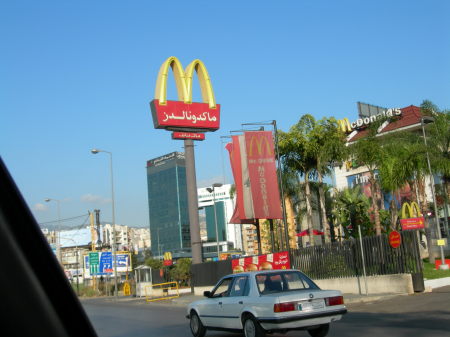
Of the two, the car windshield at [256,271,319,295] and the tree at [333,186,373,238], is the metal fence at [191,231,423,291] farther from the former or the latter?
the tree at [333,186,373,238]

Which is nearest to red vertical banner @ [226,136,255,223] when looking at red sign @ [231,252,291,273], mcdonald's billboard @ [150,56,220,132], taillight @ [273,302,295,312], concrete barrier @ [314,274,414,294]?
red sign @ [231,252,291,273]

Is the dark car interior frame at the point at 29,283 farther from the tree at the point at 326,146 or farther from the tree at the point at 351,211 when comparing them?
the tree at the point at 351,211

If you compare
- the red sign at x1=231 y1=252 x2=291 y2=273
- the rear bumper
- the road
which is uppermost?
the red sign at x1=231 y1=252 x2=291 y2=273

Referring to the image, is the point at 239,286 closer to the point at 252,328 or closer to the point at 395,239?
the point at 252,328

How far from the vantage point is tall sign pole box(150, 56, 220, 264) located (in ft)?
131

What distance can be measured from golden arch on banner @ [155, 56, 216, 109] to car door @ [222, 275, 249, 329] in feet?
96.2

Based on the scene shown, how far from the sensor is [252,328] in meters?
10.8

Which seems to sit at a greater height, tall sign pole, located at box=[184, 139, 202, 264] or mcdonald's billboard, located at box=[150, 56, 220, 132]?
mcdonald's billboard, located at box=[150, 56, 220, 132]

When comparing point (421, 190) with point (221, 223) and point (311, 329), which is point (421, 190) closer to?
point (311, 329)

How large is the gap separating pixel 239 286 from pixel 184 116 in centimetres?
3019

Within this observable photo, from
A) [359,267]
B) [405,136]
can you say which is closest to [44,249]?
[359,267]

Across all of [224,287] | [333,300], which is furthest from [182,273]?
[333,300]

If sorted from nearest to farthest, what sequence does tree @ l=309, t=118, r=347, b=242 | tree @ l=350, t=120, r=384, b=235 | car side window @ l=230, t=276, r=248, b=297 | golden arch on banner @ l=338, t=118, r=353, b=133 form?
car side window @ l=230, t=276, r=248, b=297, tree @ l=350, t=120, r=384, b=235, tree @ l=309, t=118, r=347, b=242, golden arch on banner @ l=338, t=118, r=353, b=133

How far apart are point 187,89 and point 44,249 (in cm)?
3988
